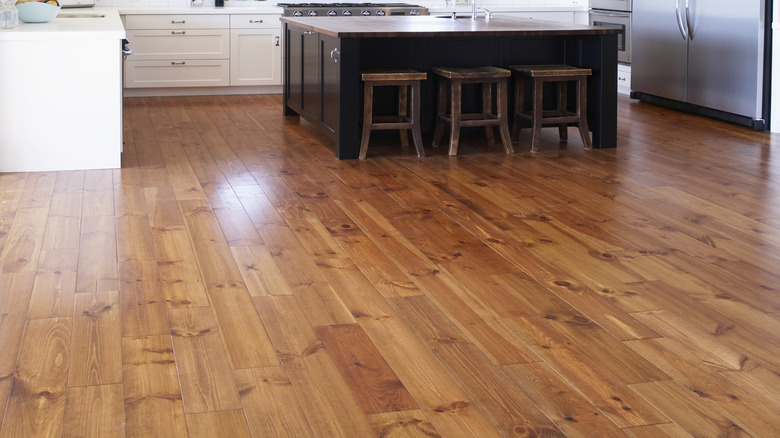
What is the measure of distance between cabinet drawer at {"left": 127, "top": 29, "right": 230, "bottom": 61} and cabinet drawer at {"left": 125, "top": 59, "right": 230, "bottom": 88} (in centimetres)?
5

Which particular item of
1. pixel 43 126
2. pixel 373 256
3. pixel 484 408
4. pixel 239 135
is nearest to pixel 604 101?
pixel 239 135

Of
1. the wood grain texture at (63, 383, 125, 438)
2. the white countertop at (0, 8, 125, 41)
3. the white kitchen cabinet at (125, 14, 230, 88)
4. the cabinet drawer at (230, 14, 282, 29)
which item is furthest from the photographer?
the cabinet drawer at (230, 14, 282, 29)

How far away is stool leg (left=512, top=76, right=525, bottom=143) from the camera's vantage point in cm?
582

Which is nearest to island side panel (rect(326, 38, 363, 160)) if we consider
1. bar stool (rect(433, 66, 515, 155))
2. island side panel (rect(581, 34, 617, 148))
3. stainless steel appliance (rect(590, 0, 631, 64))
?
bar stool (rect(433, 66, 515, 155))

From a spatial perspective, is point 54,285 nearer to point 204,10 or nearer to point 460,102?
point 460,102

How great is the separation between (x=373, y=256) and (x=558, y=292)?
735 mm

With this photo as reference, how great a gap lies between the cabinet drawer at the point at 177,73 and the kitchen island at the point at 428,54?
6.83 ft

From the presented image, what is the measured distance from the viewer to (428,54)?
5.73 metres

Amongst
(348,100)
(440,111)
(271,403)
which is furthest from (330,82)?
(271,403)

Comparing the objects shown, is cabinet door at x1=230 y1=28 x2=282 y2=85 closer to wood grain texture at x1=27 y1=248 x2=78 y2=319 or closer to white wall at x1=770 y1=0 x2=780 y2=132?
white wall at x1=770 y1=0 x2=780 y2=132

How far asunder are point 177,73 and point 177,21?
45 centimetres

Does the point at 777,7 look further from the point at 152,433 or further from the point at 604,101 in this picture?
the point at 152,433

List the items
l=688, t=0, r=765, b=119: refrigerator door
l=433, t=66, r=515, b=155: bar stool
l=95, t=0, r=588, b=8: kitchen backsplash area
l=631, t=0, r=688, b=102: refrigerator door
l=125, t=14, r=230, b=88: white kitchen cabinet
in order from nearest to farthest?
l=433, t=66, r=515, b=155: bar stool < l=688, t=0, r=765, b=119: refrigerator door < l=631, t=0, r=688, b=102: refrigerator door < l=125, t=14, r=230, b=88: white kitchen cabinet < l=95, t=0, r=588, b=8: kitchen backsplash area

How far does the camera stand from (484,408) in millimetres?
2148
